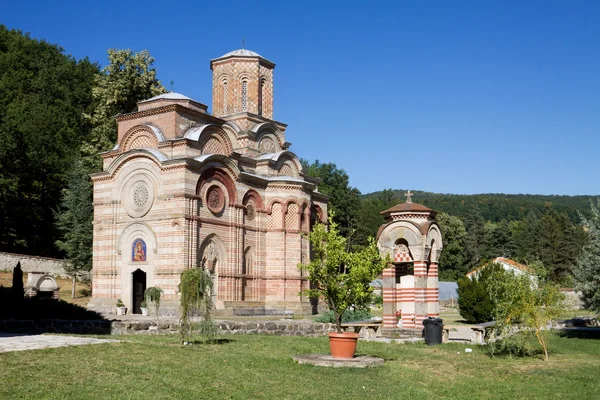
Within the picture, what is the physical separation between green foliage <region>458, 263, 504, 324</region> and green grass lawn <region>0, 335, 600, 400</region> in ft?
36.3

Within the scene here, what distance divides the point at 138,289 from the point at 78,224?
29.2ft

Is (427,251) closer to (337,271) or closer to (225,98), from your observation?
(337,271)

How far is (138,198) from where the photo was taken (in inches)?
1156

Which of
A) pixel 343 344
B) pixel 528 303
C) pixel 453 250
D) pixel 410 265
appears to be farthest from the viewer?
pixel 453 250

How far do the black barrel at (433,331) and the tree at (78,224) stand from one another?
22.8m

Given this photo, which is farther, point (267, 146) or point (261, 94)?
point (261, 94)

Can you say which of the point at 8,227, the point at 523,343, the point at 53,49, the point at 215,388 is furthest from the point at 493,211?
the point at 215,388

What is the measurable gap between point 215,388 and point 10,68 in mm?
46297

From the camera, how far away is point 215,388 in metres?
10.8

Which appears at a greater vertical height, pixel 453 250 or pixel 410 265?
pixel 453 250

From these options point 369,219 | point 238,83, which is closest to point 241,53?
point 238,83

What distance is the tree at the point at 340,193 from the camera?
62.1m

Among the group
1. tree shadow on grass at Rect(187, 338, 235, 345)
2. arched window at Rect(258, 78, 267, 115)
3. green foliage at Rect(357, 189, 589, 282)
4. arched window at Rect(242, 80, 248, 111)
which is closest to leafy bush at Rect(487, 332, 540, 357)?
tree shadow on grass at Rect(187, 338, 235, 345)

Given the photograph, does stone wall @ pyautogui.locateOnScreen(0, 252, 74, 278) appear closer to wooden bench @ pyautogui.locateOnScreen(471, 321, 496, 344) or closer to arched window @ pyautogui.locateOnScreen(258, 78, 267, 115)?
arched window @ pyautogui.locateOnScreen(258, 78, 267, 115)
